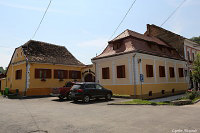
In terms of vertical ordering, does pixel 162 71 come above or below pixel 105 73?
above

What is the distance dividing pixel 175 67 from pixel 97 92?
549 inches

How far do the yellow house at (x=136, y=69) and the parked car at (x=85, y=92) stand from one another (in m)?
3.57

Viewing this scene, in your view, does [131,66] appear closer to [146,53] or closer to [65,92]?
[146,53]

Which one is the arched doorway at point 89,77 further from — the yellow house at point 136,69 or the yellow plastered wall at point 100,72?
the yellow plastered wall at point 100,72

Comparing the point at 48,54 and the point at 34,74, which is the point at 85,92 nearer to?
the point at 34,74

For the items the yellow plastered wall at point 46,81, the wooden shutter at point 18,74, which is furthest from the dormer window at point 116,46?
the wooden shutter at point 18,74

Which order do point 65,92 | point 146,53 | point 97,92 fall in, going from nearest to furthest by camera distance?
point 97,92
point 65,92
point 146,53

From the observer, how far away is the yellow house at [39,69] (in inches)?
813

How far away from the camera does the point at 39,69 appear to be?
21453 mm

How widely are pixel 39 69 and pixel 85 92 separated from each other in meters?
11.1

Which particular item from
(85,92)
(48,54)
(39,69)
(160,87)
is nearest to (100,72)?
(85,92)

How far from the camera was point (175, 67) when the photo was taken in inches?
875

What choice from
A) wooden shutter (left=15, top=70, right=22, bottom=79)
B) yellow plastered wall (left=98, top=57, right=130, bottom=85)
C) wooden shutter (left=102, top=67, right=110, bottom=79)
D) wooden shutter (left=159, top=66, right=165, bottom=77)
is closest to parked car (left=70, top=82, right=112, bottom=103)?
yellow plastered wall (left=98, top=57, right=130, bottom=85)

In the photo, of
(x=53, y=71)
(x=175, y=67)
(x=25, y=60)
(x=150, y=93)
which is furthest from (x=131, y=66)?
(x=25, y=60)
